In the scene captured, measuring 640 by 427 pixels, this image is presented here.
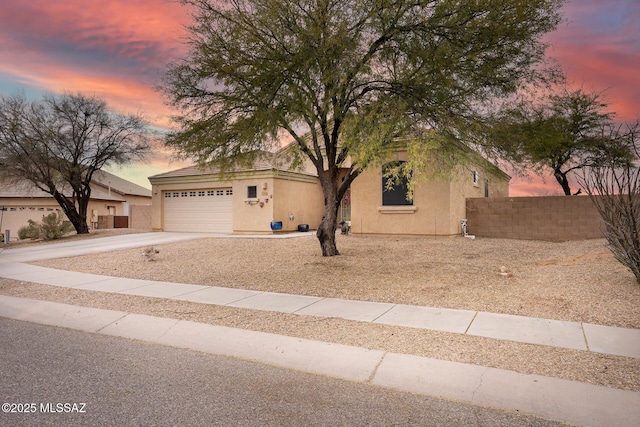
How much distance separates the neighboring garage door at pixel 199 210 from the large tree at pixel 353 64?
12.0 meters

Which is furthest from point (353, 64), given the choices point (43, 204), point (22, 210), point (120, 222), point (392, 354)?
point (22, 210)

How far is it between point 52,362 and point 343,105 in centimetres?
883

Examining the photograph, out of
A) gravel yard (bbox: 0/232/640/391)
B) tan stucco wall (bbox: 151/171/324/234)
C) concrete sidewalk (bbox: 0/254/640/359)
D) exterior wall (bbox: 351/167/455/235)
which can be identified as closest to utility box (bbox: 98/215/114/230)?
tan stucco wall (bbox: 151/171/324/234)

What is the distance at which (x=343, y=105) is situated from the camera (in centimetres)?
1146

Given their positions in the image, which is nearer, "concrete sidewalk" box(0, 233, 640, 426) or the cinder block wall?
"concrete sidewalk" box(0, 233, 640, 426)

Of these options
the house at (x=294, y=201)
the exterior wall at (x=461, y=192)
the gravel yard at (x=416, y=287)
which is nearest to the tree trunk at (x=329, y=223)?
the gravel yard at (x=416, y=287)

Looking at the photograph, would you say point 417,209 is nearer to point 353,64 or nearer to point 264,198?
point 264,198

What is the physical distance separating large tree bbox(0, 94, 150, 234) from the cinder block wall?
19483 millimetres

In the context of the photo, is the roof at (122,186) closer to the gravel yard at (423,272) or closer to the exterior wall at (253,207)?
the exterior wall at (253,207)

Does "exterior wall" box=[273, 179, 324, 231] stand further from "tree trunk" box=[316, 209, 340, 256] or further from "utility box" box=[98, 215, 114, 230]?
"utility box" box=[98, 215, 114, 230]

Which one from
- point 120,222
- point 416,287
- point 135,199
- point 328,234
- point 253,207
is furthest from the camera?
point 135,199

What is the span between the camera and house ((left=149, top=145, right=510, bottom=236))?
18391 millimetres

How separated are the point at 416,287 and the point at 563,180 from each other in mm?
18349

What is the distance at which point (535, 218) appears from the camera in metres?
18.8
